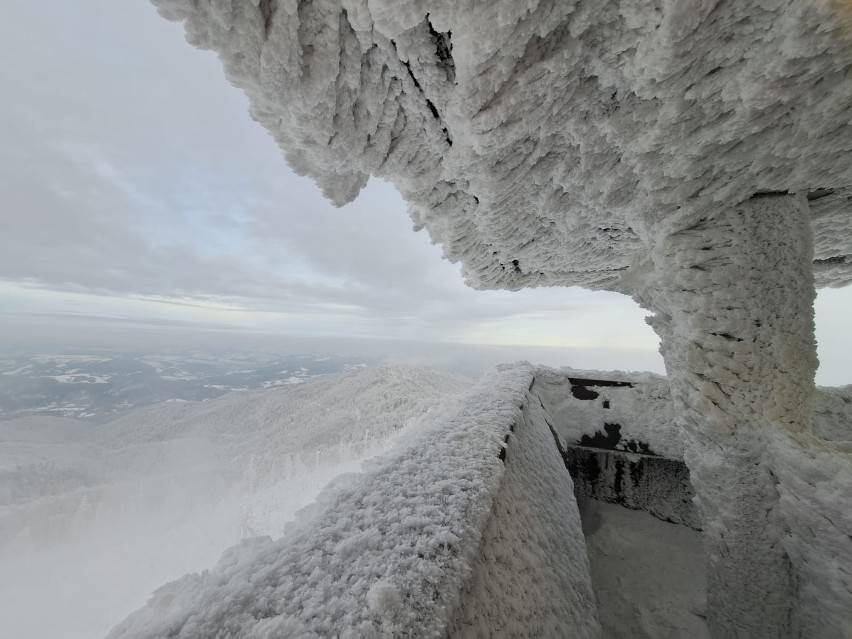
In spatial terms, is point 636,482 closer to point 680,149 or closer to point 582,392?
point 582,392

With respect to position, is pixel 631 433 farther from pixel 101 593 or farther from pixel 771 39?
pixel 101 593

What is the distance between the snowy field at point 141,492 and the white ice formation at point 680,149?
2585 mm

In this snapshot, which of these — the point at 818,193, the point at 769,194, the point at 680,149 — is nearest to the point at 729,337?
the point at 769,194

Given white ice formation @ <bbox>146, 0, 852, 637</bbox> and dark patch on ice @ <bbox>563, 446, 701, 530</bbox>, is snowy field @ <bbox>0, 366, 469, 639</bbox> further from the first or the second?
dark patch on ice @ <bbox>563, 446, 701, 530</bbox>

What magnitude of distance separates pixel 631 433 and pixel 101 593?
19.7 feet

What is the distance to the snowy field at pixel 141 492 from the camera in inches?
69.9

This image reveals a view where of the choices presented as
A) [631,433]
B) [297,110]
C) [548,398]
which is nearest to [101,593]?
[297,110]

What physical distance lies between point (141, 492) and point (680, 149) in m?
5.46

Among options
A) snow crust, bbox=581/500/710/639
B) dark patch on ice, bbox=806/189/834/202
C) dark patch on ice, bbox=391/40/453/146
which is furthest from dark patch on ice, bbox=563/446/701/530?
dark patch on ice, bbox=391/40/453/146

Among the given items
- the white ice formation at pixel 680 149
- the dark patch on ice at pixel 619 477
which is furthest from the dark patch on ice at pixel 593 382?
the white ice formation at pixel 680 149

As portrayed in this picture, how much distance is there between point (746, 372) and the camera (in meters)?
2.29

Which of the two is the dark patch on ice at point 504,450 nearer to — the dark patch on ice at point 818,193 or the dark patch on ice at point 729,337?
the dark patch on ice at point 729,337

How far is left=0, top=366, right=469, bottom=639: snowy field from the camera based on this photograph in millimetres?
1774

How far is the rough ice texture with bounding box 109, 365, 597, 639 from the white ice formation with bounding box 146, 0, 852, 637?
153cm
